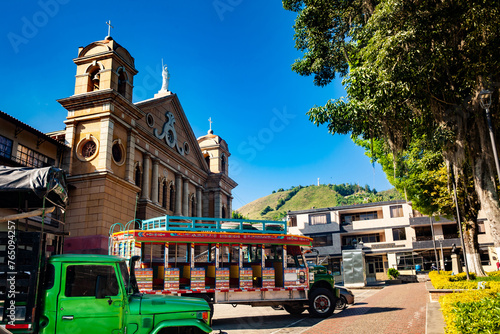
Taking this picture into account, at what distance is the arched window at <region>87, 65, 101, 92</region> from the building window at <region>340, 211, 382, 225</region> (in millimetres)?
40211

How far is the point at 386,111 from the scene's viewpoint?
15.7 meters

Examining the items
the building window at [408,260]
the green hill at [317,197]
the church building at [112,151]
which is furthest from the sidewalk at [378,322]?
the green hill at [317,197]

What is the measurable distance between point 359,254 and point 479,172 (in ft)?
71.2

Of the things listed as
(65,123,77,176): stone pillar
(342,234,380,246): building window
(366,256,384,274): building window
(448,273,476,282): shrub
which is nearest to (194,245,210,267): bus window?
(448,273,476,282): shrub

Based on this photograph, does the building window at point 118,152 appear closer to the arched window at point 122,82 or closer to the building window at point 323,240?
the arched window at point 122,82

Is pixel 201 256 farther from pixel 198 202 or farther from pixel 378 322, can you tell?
pixel 198 202

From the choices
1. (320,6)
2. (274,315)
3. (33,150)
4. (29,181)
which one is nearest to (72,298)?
(29,181)

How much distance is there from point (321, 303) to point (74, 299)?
10657 millimetres

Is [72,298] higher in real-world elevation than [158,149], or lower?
lower

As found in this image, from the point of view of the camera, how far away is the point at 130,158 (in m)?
31.2

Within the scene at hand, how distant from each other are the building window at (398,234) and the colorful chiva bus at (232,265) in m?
41.9

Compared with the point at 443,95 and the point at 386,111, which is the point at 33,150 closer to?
the point at 386,111

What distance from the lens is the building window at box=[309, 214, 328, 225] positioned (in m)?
57.9

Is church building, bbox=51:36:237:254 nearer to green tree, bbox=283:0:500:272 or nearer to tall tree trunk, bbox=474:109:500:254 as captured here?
green tree, bbox=283:0:500:272
